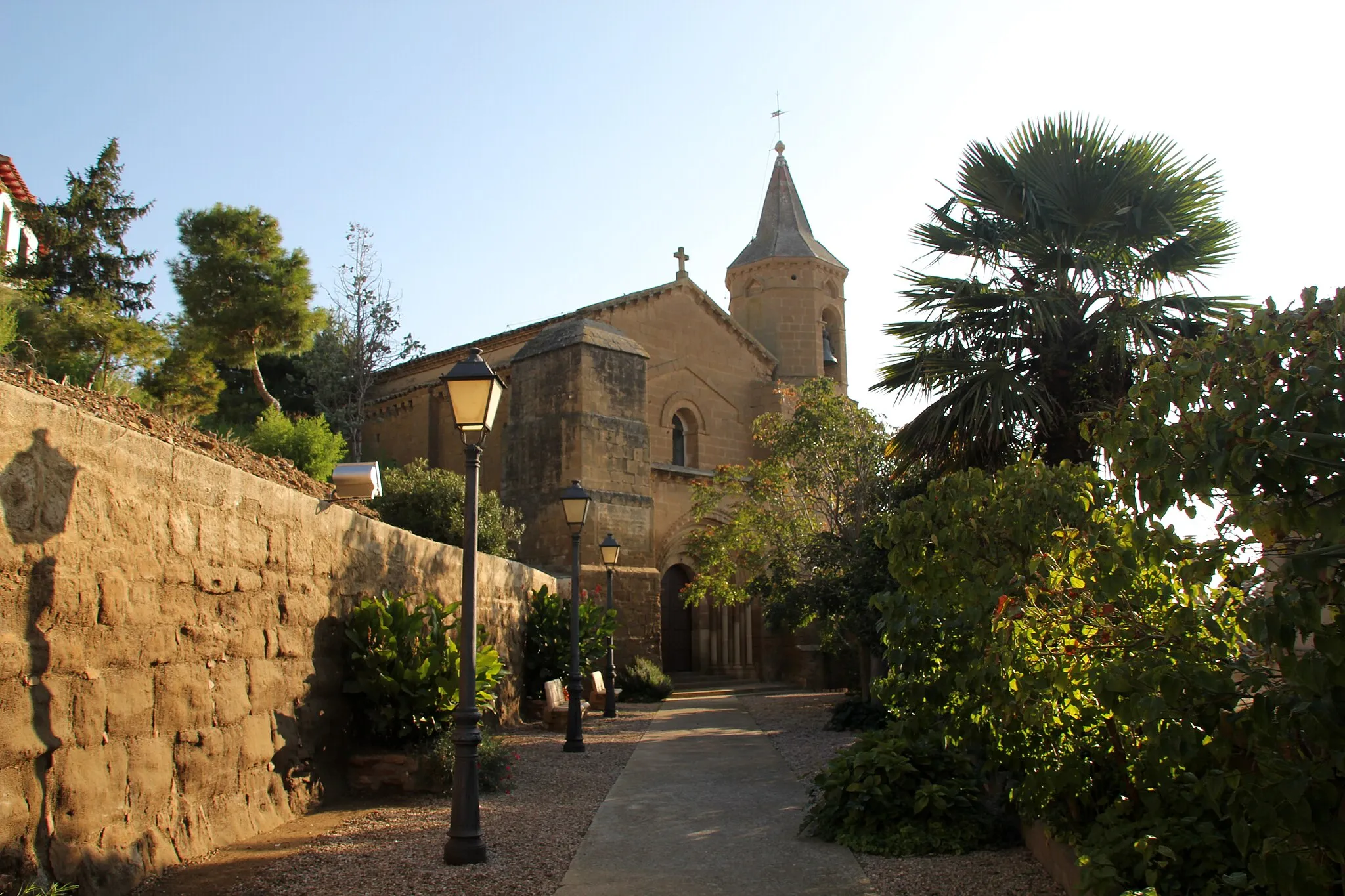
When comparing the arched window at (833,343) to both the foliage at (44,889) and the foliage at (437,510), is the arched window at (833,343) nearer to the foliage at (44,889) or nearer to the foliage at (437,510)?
the foliage at (437,510)

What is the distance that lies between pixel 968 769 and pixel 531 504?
15.4m

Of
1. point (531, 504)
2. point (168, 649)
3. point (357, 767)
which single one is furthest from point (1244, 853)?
point (531, 504)

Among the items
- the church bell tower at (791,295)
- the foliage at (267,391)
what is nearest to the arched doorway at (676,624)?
the church bell tower at (791,295)

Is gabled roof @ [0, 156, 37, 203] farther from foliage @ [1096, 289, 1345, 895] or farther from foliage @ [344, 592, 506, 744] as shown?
foliage @ [1096, 289, 1345, 895]

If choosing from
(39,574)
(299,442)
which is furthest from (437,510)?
(39,574)

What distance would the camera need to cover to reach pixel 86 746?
4.47 m

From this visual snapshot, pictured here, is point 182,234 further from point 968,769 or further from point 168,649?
point 968,769

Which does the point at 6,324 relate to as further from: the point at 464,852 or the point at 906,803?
the point at 906,803

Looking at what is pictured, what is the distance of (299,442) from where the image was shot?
16547 mm

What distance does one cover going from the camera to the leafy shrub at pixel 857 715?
12.6 m

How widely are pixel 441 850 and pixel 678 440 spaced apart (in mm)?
19569

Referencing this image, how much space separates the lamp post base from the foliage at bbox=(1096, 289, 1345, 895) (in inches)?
151

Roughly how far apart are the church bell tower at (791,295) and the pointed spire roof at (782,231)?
0.02 metres

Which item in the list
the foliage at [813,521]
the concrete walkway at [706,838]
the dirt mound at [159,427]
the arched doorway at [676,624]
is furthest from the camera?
the arched doorway at [676,624]
